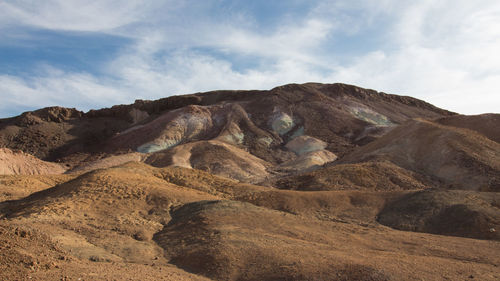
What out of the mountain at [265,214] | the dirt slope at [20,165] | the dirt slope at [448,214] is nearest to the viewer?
the mountain at [265,214]

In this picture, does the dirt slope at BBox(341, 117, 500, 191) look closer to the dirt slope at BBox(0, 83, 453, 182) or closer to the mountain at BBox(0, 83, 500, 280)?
the mountain at BBox(0, 83, 500, 280)

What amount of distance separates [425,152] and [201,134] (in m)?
31.8

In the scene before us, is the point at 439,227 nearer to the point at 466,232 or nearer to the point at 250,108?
the point at 466,232

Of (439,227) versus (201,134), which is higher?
(201,134)

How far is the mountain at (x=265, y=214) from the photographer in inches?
407

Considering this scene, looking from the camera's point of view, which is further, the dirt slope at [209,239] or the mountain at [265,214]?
the mountain at [265,214]

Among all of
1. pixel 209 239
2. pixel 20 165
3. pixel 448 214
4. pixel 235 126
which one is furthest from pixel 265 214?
pixel 235 126

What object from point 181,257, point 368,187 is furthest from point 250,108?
point 181,257

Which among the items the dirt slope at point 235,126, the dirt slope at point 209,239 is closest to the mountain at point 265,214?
the dirt slope at point 209,239

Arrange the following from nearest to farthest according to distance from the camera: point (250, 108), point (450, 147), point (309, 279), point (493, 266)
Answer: point (309, 279)
point (493, 266)
point (450, 147)
point (250, 108)

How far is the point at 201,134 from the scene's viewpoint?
56719 mm

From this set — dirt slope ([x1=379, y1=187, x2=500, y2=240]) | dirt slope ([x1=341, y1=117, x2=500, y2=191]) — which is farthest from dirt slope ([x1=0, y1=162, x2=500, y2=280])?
dirt slope ([x1=341, y1=117, x2=500, y2=191])

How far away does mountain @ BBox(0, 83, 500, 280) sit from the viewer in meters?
10.3

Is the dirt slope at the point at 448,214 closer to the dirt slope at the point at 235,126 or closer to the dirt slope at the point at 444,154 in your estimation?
the dirt slope at the point at 444,154
